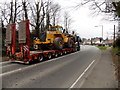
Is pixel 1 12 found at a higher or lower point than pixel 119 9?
higher

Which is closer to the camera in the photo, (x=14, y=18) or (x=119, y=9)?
(x=119, y=9)

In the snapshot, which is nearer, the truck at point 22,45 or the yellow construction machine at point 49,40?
the truck at point 22,45

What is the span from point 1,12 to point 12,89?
20244mm

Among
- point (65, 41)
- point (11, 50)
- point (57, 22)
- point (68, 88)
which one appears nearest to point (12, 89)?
point (68, 88)

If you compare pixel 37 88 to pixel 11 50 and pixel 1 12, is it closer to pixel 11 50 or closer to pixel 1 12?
pixel 11 50

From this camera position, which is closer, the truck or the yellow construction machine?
the truck

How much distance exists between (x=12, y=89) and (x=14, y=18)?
55.2 ft

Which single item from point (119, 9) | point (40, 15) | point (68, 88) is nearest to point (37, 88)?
point (68, 88)

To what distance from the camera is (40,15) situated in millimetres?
23875

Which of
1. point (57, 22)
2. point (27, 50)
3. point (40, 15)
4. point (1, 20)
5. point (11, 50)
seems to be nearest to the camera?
point (27, 50)

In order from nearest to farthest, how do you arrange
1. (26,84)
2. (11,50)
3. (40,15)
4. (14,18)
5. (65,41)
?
1. (26,84)
2. (11,50)
3. (65,41)
4. (14,18)
5. (40,15)

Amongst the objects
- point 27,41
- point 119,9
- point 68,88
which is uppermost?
point 119,9

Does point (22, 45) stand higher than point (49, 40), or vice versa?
point (49, 40)

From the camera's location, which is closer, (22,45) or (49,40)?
(22,45)
